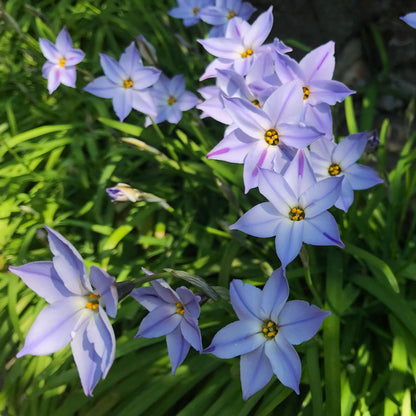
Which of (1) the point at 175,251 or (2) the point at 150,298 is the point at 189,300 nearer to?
(2) the point at 150,298

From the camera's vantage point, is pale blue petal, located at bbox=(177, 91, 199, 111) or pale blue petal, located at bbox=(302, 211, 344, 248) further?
pale blue petal, located at bbox=(177, 91, 199, 111)

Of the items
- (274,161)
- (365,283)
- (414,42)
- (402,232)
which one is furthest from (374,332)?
(414,42)

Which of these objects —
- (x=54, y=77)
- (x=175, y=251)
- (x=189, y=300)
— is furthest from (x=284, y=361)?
(x=54, y=77)

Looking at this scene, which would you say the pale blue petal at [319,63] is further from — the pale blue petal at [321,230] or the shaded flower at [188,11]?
the shaded flower at [188,11]

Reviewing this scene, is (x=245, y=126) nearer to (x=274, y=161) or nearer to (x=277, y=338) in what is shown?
(x=274, y=161)

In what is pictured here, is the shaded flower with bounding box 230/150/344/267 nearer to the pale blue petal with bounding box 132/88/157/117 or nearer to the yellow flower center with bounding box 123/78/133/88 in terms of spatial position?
the pale blue petal with bounding box 132/88/157/117

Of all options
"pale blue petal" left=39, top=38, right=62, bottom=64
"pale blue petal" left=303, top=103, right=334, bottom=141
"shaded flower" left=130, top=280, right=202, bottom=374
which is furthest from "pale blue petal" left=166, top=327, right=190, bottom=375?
"pale blue petal" left=39, top=38, right=62, bottom=64

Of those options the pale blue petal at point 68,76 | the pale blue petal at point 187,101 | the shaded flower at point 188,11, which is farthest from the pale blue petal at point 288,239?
the shaded flower at point 188,11

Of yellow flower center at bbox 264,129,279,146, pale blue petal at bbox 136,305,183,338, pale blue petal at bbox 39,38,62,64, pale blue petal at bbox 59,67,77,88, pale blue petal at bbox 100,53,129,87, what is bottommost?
pale blue petal at bbox 136,305,183,338
